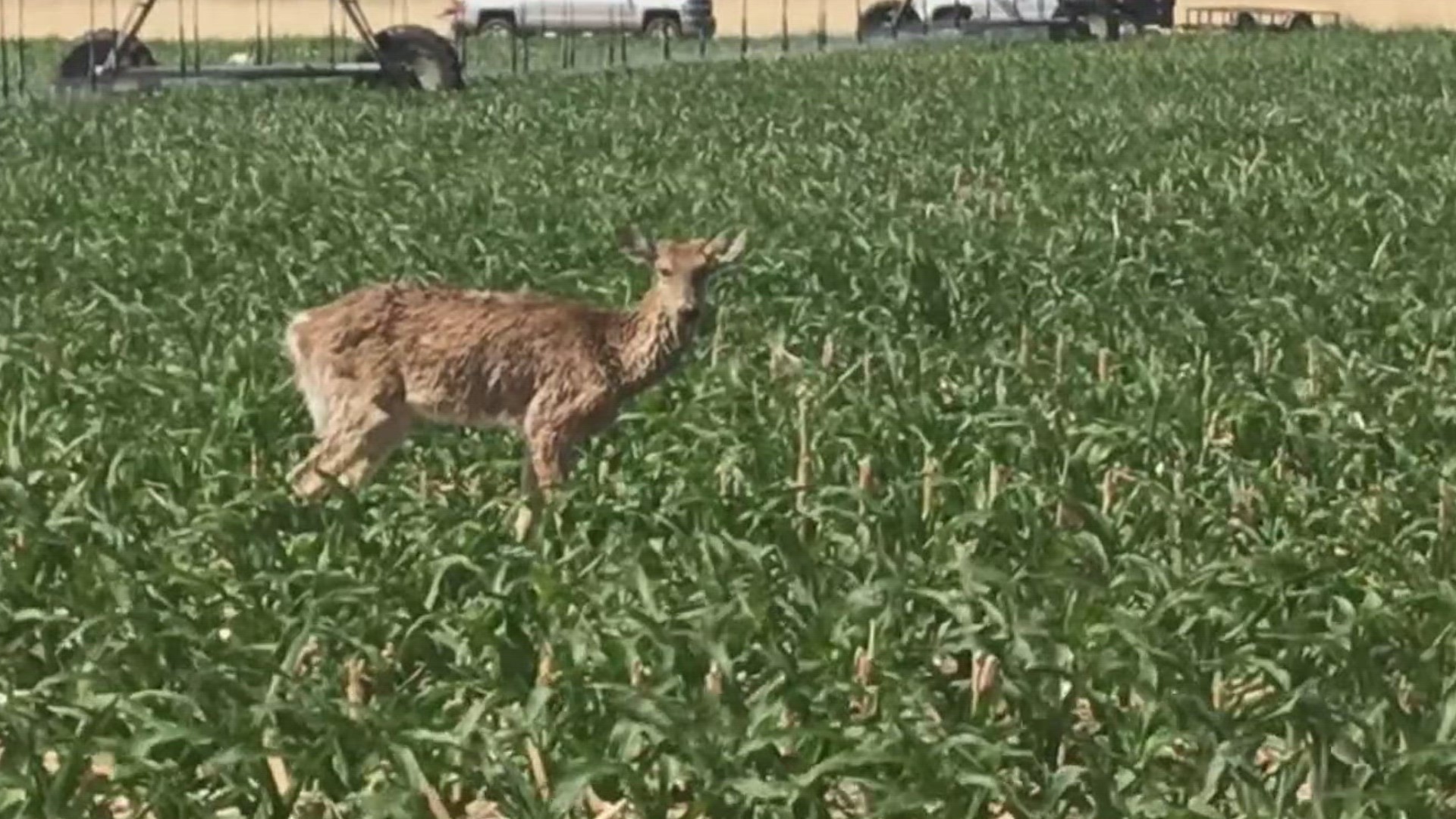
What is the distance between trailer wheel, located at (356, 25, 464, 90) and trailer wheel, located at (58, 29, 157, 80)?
2.98m

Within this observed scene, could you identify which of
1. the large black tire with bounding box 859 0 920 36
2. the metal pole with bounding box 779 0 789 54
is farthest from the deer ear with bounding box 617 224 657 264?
the large black tire with bounding box 859 0 920 36

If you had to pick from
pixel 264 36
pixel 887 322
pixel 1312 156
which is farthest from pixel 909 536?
pixel 264 36

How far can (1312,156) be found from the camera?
74.8ft

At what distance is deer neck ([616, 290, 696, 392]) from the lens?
9969 mm

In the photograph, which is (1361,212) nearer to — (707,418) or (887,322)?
(887,322)

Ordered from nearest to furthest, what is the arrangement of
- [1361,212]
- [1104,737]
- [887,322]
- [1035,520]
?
[1104,737]
[1035,520]
[887,322]
[1361,212]

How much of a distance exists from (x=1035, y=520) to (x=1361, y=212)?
1016 centimetres

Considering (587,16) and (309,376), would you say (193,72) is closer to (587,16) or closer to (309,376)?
(309,376)

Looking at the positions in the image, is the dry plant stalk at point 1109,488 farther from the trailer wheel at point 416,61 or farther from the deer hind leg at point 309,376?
the trailer wheel at point 416,61

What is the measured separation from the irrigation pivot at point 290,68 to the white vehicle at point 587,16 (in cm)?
2139

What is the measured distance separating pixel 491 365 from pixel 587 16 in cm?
4821

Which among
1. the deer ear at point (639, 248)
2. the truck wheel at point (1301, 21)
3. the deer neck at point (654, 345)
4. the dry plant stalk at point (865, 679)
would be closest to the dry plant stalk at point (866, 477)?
the deer neck at point (654, 345)

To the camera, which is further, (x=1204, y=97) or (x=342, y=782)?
(x=1204, y=97)

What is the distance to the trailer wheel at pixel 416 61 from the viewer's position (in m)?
33.8
